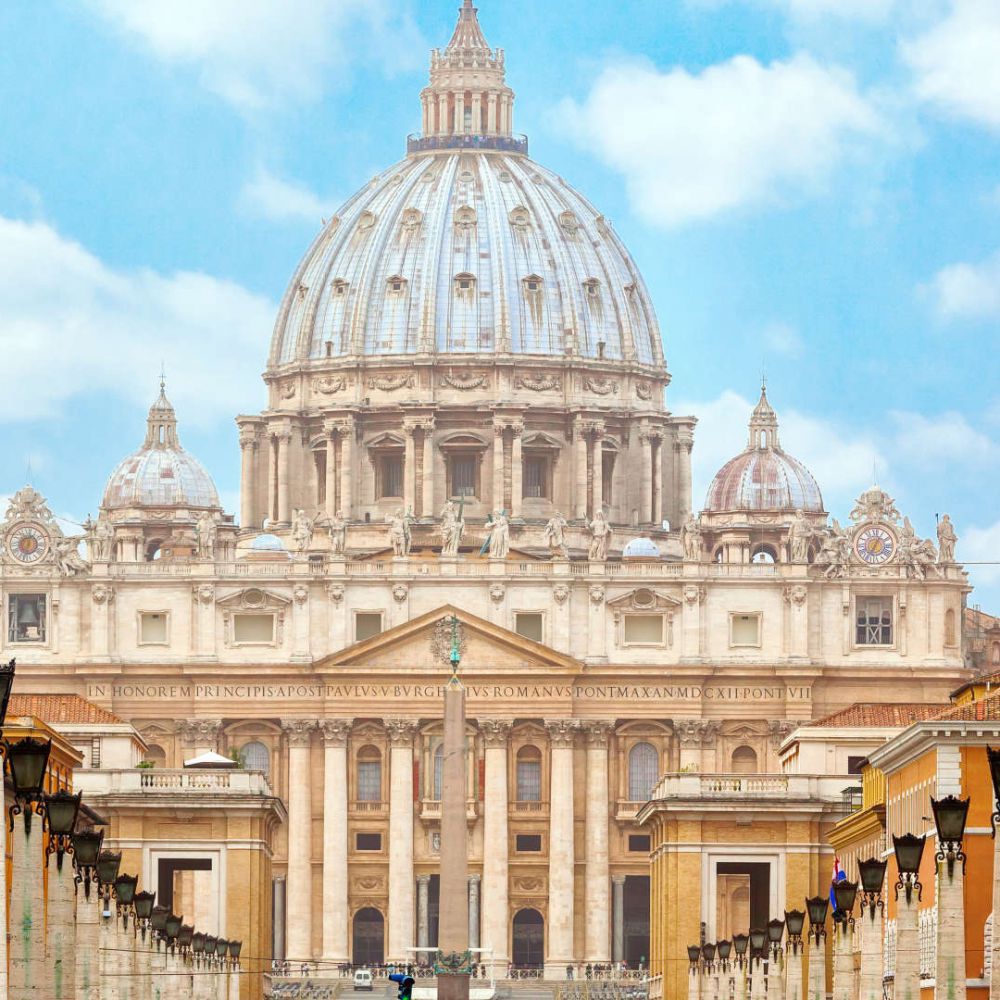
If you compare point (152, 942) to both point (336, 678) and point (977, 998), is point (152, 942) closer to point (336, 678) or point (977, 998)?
point (977, 998)

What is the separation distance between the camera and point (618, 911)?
166 m

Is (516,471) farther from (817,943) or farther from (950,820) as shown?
(950,820)

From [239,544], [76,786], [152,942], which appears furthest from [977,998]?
[239,544]

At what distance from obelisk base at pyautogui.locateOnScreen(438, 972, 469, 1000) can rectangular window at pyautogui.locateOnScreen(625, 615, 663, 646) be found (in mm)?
57904

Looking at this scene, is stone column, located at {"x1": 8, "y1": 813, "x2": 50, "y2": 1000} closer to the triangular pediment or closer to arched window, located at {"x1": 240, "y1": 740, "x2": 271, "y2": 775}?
the triangular pediment

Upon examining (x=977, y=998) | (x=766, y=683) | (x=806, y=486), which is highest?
(x=806, y=486)

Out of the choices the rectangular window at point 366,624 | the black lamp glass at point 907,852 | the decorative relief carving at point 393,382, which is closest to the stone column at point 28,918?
the black lamp glass at point 907,852

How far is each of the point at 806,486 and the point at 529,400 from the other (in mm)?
13456

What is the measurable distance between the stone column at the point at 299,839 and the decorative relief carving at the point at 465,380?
3210 centimetres

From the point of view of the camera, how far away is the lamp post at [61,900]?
57.4 m

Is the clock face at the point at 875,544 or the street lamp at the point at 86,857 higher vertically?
the clock face at the point at 875,544

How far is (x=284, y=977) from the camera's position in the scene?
6181 inches

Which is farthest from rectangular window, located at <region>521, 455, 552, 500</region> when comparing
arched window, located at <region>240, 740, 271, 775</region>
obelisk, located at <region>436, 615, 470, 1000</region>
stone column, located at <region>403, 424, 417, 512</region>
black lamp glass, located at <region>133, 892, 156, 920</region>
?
black lamp glass, located at <region>133, 892, 156, 920</region>

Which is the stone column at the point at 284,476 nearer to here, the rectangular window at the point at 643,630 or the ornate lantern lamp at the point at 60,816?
the rectangular window at the point at 643,630
